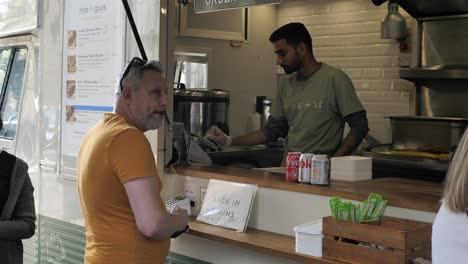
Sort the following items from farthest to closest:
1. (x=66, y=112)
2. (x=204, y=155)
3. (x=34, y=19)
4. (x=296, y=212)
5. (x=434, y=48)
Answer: (x=434, y=48) → (x=34, y=19) → (x=66, y=112) → (x=204, y=155) → (x=296, y=212)

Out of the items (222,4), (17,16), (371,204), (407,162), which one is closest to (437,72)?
(407,162)

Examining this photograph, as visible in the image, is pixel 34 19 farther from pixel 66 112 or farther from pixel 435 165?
pixel 435 165

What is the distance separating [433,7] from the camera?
18.9 feet

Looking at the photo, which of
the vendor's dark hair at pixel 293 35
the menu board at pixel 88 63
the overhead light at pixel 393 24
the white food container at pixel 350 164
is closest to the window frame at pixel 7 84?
the menu board at pixel 88 63

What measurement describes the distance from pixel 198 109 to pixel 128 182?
3495mm

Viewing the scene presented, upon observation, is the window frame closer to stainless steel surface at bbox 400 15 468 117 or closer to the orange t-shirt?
the orange t-shirt

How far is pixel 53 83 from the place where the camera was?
4773 millimetres

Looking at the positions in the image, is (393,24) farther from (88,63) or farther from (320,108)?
(88,63)

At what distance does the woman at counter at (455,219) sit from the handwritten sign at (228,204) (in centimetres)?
136

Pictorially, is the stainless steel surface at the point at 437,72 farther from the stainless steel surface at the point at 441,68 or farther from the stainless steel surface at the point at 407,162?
the stainless steel surface at the point at 407,162

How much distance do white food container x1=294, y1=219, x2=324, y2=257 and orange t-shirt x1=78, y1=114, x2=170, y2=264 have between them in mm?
582

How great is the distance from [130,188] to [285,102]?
2.01m

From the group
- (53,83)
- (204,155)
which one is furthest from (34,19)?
(204,155)

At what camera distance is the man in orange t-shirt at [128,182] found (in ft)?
8.50
